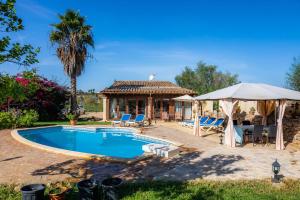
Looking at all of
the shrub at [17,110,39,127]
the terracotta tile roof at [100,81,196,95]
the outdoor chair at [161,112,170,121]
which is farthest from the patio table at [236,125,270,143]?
the shrub at [17,110,39,127]

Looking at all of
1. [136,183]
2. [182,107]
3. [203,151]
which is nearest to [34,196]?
[136,183]

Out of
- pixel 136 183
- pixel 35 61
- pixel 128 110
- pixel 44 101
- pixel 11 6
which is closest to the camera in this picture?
pixel 11 6

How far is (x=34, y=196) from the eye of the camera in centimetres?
537

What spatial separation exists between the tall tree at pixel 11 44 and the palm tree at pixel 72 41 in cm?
1865

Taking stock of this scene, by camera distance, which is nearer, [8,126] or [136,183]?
[136,183]

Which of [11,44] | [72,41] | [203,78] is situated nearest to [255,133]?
[11,44]

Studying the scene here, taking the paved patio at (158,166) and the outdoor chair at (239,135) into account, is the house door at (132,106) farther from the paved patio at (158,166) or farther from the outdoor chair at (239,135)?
the paved patio at (158,166)

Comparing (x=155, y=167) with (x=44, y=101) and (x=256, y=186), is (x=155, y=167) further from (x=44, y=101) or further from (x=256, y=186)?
(x=44, y=101)

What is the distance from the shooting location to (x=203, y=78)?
50.0 metres

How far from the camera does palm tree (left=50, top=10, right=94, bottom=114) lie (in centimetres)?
2339

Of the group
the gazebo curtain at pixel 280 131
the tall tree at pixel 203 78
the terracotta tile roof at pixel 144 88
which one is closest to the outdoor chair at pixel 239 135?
the gazebo curtain at pixel 280 131

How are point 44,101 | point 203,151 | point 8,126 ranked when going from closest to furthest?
point 203,151, point 8,126, point 44,101

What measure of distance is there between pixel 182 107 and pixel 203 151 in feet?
49.5

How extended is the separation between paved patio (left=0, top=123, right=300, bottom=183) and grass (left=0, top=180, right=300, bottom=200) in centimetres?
62
